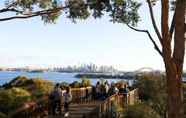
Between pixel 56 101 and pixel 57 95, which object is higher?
pixel 57 95

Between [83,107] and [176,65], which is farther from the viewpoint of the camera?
[83,107]

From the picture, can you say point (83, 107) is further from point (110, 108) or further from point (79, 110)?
point (110, 108)

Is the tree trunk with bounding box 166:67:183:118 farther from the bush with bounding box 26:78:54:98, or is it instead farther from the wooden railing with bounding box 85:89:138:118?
the bush with bounding box 26:78:54:98

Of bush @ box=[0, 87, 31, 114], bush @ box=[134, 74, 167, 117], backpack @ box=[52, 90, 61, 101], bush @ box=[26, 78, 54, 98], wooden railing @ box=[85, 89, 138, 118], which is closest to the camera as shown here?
backpack @ box=[52, 90, 61, 101]

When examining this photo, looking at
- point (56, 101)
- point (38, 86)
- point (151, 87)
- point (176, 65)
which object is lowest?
point (56, 101)

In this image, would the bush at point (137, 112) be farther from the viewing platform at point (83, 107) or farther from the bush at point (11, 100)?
the bush at point (11, 100)

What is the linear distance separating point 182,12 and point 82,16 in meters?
6.68

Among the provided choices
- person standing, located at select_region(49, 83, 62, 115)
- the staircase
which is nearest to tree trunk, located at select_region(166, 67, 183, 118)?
person standing, located at select_region(49, 83, 62, 115)

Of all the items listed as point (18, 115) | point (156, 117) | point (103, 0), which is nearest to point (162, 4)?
point (103, 0)

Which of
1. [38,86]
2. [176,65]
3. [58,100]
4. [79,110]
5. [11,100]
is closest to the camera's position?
[176,65]

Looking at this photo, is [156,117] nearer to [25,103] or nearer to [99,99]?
[99,99]

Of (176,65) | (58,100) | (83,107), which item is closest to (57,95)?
(58,100)

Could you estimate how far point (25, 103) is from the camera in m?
26.9

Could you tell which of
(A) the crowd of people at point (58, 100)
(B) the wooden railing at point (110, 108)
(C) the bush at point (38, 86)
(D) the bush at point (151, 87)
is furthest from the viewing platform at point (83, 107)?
(D) the bush at point (151, 87)
